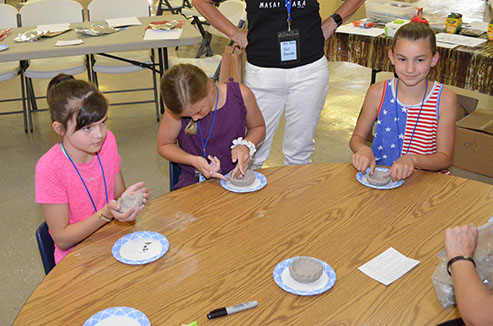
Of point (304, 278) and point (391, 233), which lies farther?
point (391, 233)

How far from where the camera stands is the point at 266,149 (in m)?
2.83

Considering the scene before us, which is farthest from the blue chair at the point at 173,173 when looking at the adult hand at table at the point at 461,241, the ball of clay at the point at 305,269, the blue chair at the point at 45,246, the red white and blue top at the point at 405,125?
the adult hand at table at the point at 461,241

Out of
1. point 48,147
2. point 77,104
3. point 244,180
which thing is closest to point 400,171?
point 244,180

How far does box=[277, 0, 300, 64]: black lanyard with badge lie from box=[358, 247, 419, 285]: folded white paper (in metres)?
1.26

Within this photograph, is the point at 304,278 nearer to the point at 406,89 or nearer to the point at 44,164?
the point at 44,164

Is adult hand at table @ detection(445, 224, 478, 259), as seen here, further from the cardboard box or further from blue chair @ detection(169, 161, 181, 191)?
the cardboard box

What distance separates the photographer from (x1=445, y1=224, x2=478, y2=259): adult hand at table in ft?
4.70

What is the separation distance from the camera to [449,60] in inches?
142

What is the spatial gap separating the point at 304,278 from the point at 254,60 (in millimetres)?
1480

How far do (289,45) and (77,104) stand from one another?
44.8 inches

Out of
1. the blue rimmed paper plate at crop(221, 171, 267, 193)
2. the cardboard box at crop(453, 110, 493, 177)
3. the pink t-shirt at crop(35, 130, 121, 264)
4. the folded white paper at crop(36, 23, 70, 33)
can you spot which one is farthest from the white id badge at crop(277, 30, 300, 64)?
the folded white paper at crop(36, 23, 70, 33)

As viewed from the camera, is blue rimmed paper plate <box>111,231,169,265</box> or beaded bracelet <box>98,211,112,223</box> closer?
blue rimmed paper plate <box>111,231,169,265</box>

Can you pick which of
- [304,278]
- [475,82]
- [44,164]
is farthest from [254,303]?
[475,82]

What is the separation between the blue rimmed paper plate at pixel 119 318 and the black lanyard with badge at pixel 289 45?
5.14 ft
